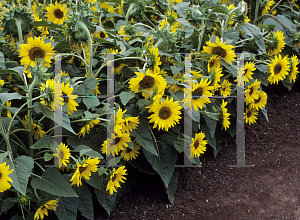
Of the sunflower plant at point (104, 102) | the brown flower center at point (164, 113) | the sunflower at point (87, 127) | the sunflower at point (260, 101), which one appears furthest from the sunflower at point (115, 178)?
the sunflower at point (260, 101)

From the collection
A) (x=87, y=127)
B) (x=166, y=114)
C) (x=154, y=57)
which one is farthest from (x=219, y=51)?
(x=87, y=127)

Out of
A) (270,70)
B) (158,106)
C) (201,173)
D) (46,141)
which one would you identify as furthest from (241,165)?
(46,141)

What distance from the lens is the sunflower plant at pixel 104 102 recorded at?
1.43 metres

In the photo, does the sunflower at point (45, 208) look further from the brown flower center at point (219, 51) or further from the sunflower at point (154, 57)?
the brown flower center at point (219, 51)

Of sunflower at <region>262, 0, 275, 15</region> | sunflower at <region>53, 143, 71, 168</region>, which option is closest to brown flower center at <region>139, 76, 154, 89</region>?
sunflower at <region>53, 143, 71, 168</region>

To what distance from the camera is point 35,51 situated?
66.2 inches

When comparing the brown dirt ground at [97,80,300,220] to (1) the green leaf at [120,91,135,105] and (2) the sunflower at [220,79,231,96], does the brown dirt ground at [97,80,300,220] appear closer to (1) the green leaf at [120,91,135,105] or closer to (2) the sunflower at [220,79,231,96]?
(2) the sunflower at [220,79,231,96]

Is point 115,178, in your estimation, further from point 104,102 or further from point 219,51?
point 219,51

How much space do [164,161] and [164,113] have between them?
0.97ft

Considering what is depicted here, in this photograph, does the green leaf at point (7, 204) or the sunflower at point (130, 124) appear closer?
the green leaf at point (7, 204)

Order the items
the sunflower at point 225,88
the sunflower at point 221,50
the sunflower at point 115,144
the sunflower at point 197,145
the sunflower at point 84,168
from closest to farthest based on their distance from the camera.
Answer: the sunflower at point 84,168 < the sunflower at point 115,144 < the sunflower at point 197,145 < the sunflower at point 221,50 < the sunflower at point 225,88

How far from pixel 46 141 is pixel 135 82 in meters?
0.51

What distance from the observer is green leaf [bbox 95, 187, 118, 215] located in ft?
5.43

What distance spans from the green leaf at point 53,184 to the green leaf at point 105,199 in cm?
28
